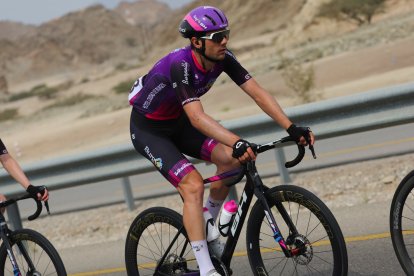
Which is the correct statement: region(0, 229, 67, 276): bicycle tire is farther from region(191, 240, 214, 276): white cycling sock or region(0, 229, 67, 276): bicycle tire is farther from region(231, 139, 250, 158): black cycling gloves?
region(231, 139, 250, 158): black cycling gloves

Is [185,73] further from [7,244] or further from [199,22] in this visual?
[7,244]

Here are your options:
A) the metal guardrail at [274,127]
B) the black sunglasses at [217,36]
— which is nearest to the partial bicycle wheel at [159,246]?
the black sunglasses at [217,36]

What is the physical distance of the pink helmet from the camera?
185 inches

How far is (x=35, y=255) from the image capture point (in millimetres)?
5566

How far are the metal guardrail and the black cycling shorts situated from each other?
9.30 ft

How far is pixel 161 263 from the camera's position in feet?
17.4

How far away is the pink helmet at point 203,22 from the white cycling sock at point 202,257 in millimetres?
1330

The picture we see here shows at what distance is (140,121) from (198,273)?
112 centimetres

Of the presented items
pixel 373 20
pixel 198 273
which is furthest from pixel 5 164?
pixel 373 20

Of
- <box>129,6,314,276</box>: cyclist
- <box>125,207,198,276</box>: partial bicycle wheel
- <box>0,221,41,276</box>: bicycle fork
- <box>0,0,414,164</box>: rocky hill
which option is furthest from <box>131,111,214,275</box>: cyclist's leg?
<box>0,0,414,164</box>: rocky hill

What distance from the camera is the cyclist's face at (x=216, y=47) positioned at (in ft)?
15.5

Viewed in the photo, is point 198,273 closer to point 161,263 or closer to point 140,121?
point 161,263

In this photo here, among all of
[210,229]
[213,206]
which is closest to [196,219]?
[210,229]

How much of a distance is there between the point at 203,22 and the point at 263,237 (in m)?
1.43
